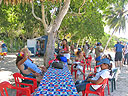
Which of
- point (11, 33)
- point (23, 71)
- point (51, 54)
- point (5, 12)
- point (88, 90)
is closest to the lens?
point (88, 90)

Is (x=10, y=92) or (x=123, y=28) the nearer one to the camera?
(x=10, y=92)

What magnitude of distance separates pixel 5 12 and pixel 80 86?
10356mm

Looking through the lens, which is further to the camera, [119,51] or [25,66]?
[119,51]

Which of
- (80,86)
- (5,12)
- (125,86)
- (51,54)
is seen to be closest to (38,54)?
(5,12)

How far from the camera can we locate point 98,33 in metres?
14.8

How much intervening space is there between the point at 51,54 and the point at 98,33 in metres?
8.43

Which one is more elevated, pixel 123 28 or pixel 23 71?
pixel 123 28

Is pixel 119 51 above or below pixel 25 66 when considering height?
above

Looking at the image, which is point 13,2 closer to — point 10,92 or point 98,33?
point 10,92

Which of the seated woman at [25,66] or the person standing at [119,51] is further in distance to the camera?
the person standing at [119,51]

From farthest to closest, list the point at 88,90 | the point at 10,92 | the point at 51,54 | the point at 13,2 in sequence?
the point at 51,54 < the point at 13,2 < the point at 10,92 < the point at 88,90

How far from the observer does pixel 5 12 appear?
1135cm

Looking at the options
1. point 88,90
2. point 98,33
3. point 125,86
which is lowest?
point 125,86

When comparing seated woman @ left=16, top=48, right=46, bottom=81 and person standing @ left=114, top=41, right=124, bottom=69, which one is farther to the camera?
person standing @ left=114, top=41, right=124, bottom=69
